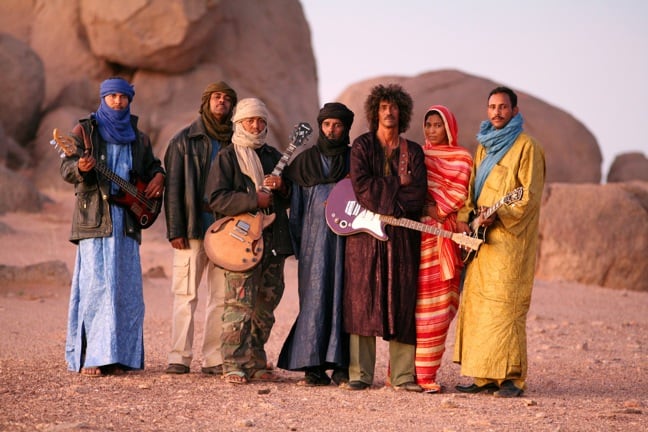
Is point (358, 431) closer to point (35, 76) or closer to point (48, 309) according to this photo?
point (48, 309)

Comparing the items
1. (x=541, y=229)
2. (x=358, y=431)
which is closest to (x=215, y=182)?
(x=358, y=431)

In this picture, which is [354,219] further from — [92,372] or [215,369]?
[92,372]

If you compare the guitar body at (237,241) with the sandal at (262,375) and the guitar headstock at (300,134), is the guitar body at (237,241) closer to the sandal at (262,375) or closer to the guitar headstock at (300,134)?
the guitar headstock at (300,134)

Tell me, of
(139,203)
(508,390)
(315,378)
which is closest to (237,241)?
(139,203)

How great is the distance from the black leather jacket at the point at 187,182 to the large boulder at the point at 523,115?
9.70 m

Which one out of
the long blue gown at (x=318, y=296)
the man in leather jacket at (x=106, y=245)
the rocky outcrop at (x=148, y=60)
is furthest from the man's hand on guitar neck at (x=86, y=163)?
the rocky outcrop at (x=148, y=60)

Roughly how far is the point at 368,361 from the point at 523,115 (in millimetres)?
12534

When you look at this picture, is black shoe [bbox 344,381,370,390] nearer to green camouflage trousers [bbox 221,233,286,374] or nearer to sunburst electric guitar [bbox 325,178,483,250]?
green camouflage trousers [bbox 221,233,286,374]

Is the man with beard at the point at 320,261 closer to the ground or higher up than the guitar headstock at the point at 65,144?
closer to the ground

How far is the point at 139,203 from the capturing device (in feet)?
24.3

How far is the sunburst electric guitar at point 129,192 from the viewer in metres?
7.21

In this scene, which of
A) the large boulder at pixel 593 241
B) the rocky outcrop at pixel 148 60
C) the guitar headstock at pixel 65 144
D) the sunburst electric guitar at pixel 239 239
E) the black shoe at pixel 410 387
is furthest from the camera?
the rocky outcrop at pixel 148 60

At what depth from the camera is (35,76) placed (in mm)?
18984

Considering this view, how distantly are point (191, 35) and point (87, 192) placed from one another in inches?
510
